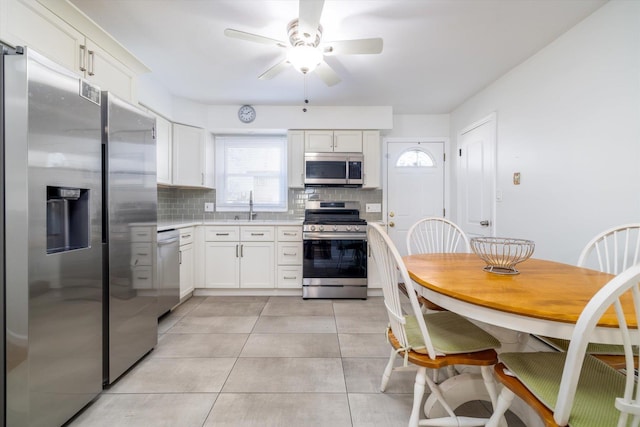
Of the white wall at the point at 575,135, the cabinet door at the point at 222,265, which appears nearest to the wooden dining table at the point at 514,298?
the white wall at the point at 575,135

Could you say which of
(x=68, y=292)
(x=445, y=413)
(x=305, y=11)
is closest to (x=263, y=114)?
(x=305, y=11)

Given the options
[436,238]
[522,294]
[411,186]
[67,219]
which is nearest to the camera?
[522,294]

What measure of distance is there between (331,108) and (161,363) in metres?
3.21

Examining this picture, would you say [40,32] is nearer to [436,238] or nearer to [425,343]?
[425,343]

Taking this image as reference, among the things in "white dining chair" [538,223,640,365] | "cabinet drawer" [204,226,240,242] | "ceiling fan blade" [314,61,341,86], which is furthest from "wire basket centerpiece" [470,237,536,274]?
"cabinet drawer" [204,226,240,242]

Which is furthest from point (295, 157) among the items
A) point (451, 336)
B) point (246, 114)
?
point (451, 336)

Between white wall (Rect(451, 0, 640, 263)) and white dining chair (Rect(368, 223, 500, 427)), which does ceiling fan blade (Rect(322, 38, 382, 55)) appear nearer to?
white dining chair (Rect(368, 223, 500, 427))

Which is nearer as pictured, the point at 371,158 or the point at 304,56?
the point at 304,56

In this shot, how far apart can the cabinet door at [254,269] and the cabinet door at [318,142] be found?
1.44 meters

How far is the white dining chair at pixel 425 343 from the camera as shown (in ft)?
3.78

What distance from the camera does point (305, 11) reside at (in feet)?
5.04

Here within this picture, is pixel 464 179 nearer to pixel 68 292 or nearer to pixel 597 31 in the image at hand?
pixel 597 31

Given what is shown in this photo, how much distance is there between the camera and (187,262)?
3174 millimetres

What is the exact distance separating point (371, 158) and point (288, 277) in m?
1.86
